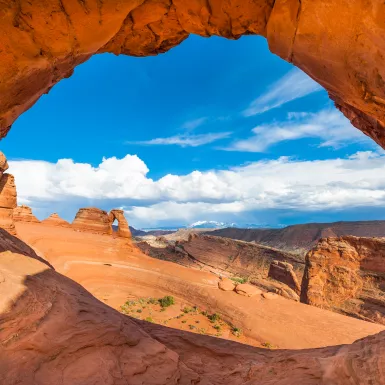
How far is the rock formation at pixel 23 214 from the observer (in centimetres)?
3541

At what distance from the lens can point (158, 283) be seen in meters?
21.4

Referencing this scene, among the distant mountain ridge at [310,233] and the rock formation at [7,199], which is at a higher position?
the rock formation at [7,199]

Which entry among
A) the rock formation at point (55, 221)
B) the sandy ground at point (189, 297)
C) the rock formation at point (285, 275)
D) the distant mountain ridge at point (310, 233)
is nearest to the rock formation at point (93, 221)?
the rock formation at point (55, 221)

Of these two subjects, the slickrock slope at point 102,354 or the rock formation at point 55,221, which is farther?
the rock formation at point 55,221

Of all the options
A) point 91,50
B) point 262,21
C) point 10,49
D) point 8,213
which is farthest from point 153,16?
point 8,213

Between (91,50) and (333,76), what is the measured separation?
19.5ft

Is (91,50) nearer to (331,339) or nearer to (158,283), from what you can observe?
(331,339)

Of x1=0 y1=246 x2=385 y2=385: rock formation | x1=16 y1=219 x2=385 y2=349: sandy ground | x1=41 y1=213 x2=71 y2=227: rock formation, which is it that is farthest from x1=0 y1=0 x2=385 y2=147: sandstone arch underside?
x1=41 y1=213 x2=71 y2=227: rock formation

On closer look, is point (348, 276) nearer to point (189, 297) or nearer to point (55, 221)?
point (189, 297)

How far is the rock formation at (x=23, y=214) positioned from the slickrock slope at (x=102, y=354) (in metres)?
35.3

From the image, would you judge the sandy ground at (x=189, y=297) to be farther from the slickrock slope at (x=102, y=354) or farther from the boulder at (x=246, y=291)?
the slickrock slope at (x=102, y=354)

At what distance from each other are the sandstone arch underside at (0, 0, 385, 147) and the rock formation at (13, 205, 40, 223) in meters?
35.9

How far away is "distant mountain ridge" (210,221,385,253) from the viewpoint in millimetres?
80750

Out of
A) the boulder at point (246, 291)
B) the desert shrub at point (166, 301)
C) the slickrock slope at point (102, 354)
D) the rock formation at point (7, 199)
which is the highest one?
the rock formation at point (7, 199)
